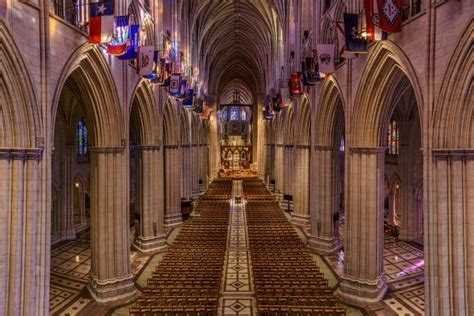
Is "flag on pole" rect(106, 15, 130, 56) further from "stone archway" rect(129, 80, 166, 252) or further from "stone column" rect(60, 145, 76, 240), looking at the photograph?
"stone column" rect(60, 145, 76, 240)

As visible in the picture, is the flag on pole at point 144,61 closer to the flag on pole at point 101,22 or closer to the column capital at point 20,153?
the flag on pole at point 101,22

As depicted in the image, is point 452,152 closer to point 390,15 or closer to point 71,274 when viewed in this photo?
point 390,15

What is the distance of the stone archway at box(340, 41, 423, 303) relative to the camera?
14.6 metres

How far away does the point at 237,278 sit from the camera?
17.4m

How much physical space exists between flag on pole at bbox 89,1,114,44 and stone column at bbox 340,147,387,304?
1049 centimetres

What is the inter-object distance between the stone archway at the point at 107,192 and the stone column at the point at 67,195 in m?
9.78

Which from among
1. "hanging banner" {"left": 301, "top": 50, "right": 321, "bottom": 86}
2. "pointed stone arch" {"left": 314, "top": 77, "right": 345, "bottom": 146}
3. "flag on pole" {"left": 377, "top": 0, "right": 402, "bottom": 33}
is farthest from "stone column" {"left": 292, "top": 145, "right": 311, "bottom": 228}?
"flag on pole" {"left": 377, "top": 0, "right": 402, "bottom": 33}

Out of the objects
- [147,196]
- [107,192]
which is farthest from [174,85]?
[107,192]

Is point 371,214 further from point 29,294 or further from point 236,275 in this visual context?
point 29,294

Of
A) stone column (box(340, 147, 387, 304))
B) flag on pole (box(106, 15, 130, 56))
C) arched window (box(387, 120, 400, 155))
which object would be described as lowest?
stone column (box(340, 147, 387, 304))

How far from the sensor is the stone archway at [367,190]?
14586mm

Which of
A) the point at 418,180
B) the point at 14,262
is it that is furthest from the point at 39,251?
the point at 418,180

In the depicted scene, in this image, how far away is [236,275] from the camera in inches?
701

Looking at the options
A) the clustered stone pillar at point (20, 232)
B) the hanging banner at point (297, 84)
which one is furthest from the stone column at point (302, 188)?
the clustered stone pillar at point (20, 232)
